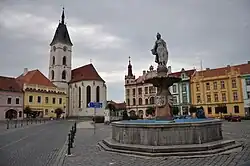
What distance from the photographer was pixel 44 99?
204 ft

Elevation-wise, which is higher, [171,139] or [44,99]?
[44,99]

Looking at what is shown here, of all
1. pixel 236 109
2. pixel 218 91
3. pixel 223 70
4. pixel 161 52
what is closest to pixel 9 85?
pixel 218 91

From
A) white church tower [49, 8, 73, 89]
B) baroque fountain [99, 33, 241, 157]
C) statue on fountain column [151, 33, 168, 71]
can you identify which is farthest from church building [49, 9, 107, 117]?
baroque fountain [99, 33, 241, 157]

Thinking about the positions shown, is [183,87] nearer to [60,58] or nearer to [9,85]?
[60,58]

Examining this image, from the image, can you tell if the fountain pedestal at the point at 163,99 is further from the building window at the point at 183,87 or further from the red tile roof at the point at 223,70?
the building window at the point at 183,87

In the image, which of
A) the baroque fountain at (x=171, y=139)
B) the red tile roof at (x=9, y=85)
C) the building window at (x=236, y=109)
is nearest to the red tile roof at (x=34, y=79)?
the red tile roof at (x=9, y=85)

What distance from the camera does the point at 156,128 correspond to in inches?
364

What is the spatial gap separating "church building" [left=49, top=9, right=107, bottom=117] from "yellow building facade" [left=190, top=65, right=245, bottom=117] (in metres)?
26.8

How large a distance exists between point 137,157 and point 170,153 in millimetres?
1162

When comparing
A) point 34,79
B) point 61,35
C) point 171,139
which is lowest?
point 171,139

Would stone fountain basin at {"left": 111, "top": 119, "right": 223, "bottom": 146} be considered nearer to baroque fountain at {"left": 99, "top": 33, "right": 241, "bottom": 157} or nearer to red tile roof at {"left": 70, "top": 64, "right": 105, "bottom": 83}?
baroque fountain at {"left": 99, "top": 33, "right": 241, "bottom": 157}

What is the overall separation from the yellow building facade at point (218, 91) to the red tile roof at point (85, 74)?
28.9m

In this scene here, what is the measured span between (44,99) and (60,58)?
17.3 metres

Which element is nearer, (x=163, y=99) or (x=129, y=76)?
(x=163, y=99)
